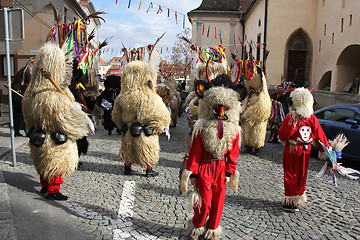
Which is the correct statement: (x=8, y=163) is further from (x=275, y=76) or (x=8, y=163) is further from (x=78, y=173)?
(x=275, y=76)

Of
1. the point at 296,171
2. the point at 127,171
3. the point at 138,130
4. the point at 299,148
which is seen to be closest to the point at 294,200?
the point at 296,171

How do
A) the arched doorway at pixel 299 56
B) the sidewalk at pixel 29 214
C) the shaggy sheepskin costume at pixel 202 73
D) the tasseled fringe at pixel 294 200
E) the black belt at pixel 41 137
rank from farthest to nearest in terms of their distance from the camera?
the arched doorway at pixel 299 56 → the shaggy sheepskin costume at pixel 202 73 → the tasseled fringe at pixel 294 200 → the black belt at pixel 41 137 → the sidewalk at pixel 29 214

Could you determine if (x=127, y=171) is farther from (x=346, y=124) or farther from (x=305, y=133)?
(x=346, y=124)

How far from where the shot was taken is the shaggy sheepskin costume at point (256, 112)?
671 centimetres

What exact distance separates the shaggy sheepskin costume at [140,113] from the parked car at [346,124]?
4.11m

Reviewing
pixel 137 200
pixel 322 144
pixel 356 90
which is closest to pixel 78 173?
pixel 137 200

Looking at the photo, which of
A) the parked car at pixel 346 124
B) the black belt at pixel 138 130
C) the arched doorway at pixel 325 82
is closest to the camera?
the black belt at pixel 138 130

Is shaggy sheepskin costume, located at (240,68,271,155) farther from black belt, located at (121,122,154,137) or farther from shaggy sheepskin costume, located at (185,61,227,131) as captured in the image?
black belt, located at (121,122,154,137)

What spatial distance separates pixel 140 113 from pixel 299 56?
1742cm

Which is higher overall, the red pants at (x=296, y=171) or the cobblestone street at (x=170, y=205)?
the red pants at (x=296, y=171)

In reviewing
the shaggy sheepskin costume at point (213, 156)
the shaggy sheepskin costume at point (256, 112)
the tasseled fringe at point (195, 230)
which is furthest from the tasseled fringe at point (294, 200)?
the shaggy sheepskin costume at point (256, 112)

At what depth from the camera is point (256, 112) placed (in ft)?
22.1

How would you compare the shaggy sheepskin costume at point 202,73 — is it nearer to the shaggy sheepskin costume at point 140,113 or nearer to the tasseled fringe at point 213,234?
the shaggy sheepskin costume at point 140,113

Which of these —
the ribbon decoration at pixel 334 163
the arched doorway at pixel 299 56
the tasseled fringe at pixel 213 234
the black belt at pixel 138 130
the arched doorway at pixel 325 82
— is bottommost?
the tasseled fringe at pixel 213 234
